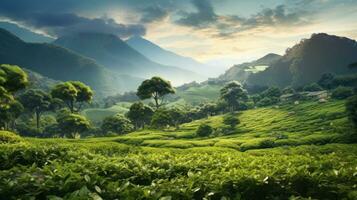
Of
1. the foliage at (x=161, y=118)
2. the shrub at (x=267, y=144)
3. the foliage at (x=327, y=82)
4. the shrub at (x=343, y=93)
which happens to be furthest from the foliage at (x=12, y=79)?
the foliage at (x=327, y=82)

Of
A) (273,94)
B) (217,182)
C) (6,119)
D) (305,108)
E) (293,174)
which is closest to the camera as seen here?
(217,182)

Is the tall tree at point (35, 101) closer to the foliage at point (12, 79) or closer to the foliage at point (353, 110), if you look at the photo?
the foliage at point (12, 79)

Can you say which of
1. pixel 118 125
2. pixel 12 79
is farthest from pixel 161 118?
pixel 12 79

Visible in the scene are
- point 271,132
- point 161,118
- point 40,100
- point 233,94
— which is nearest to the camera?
point 271,132

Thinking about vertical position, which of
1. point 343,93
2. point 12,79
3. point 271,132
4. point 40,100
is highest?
point 12,79

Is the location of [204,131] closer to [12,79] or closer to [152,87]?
[152,87]

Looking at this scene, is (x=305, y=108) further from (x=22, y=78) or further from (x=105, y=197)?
(x=105, y=197)

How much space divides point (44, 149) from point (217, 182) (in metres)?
8.29

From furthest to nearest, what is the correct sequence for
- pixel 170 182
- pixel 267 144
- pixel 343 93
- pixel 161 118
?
pixel 343 93
pixel 161 118
pixel 267 144
pixel 170 182

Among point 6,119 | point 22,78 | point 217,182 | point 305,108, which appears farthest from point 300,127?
point 217,182

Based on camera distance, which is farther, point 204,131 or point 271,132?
point 271,132

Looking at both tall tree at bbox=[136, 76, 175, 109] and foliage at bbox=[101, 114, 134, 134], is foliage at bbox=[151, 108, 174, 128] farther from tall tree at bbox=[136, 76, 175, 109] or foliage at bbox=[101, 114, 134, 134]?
foliage at bbox=[101, 114, 134, 134]

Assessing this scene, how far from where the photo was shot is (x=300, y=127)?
82.4 m

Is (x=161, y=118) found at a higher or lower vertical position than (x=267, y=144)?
higher
